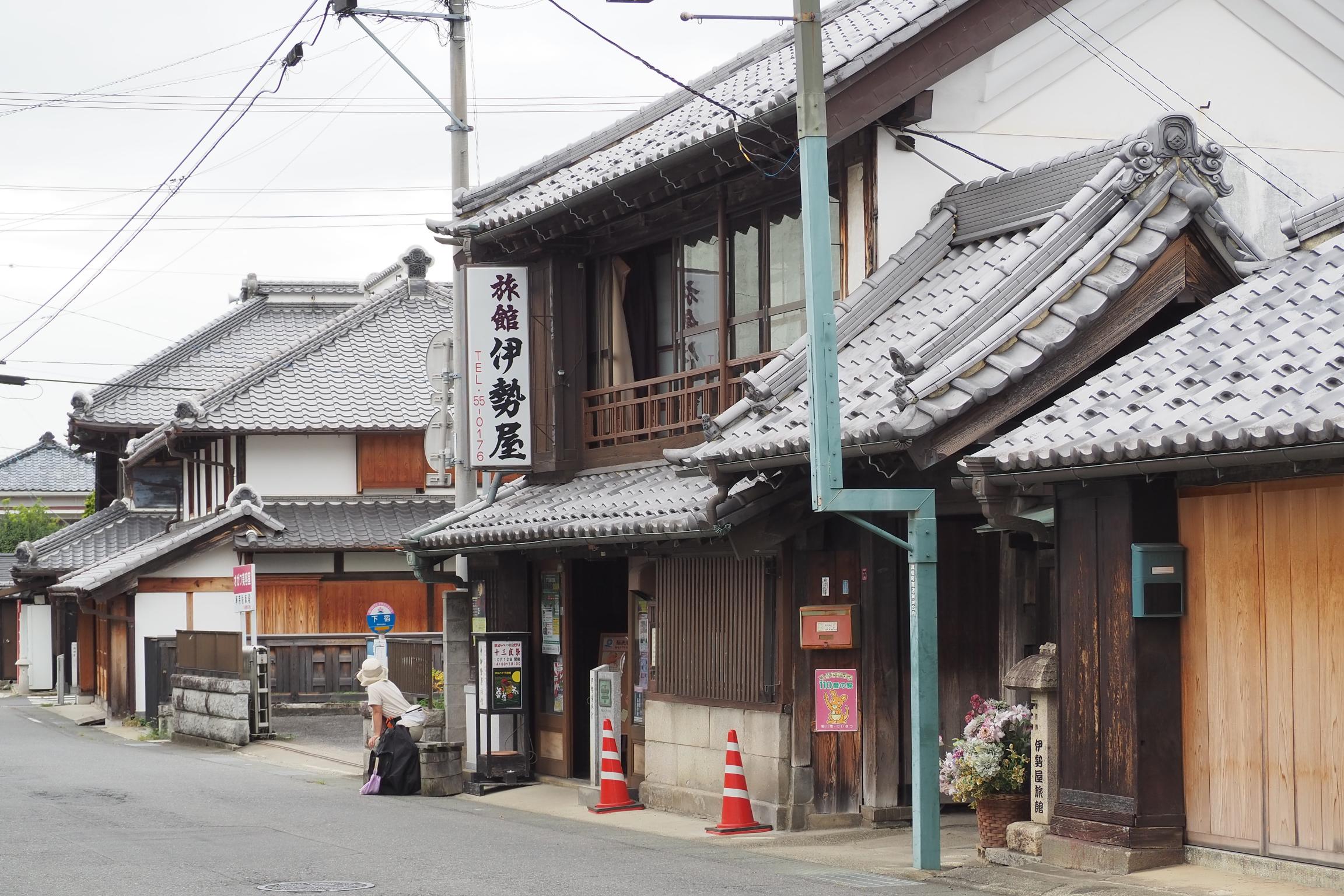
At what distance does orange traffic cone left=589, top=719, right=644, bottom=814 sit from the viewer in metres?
16.2

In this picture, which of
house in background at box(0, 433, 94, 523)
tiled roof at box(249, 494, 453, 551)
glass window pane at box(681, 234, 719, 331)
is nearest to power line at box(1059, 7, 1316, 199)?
glass window pane at box(681, 234, 719, 331)

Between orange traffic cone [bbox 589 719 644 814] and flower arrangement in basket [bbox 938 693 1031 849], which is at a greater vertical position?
flower arrangement in basket [bbox 938 693 1031 849]

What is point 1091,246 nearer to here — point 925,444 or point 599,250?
point 925,444

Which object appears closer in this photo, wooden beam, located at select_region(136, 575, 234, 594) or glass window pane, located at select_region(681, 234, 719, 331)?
glass window pane, located at select_region(681, 234, 719, 331)

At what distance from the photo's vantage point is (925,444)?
11.7 metres

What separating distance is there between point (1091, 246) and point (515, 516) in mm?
8518

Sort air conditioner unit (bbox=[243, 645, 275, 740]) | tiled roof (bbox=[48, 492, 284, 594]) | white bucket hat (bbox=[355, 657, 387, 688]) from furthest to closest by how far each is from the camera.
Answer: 1. tiled roof (bbox=[48, 492, 284, 594])
2. air conditioner unit (bbox=[243, 645, 275, 740])
3. white bucket hat (bbox=[355, 657, 387, 688])

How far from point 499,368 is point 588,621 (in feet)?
11.0

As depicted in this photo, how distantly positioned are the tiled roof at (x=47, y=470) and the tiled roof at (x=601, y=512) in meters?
53.8

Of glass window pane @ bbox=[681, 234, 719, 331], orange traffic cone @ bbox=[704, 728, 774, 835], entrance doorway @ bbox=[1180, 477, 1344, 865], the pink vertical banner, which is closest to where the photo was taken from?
entrance doorway @ bbox=[1180, 477, 1344, 865]

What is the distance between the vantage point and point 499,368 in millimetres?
19672

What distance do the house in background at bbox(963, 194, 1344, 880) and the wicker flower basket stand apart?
2.28 feet

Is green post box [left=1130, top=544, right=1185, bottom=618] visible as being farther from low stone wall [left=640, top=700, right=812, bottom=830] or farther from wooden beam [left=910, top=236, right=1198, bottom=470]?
low stone wall [left=640, top=700, right=812, bottom=830]

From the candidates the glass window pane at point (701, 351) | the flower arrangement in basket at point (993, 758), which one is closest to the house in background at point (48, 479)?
the glass window pane at point (701, 351)
